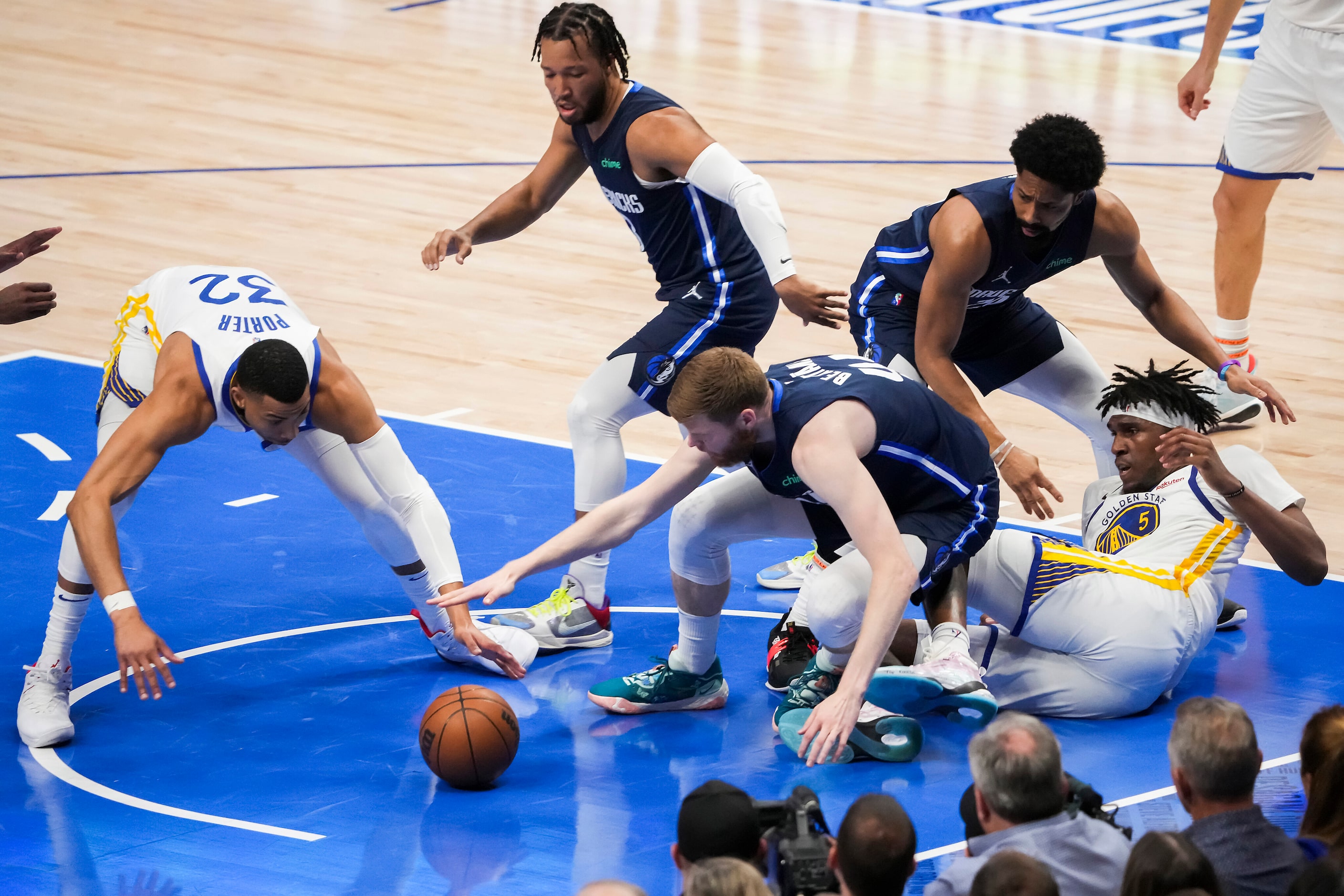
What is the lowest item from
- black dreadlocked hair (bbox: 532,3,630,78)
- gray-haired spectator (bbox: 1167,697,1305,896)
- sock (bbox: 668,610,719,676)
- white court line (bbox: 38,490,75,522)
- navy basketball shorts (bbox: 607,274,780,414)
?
white court line (bbox: 38,490,75,522)

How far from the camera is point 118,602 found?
5.30 m

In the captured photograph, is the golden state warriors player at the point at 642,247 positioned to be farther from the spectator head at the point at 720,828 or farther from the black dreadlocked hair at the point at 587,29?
the spectator head at the point at 720,828

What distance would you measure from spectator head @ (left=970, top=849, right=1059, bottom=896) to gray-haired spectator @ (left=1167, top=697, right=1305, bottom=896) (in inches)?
23.1

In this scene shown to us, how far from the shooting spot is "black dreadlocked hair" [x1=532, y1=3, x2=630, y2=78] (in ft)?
21.4

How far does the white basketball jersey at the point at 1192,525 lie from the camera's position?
20.0 ft

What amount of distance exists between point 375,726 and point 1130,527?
2.94 meters

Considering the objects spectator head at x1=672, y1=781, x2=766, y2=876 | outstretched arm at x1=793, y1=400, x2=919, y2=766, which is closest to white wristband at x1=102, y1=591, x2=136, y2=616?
outstretched arm at x1=793, y1=400, x2=919, y2=766

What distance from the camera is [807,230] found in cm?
1205

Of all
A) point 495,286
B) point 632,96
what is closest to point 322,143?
point 495,286

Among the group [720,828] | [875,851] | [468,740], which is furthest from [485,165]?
[875,851]

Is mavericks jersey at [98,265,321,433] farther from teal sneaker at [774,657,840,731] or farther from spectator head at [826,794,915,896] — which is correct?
spectator head at [826,794,915,896]

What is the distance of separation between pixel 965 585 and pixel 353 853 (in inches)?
90.1

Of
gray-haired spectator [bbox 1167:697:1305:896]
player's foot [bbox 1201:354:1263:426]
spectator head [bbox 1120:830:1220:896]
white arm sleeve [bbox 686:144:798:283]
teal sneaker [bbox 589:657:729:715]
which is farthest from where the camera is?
player's foot [bbox 1201:354:1263:426]

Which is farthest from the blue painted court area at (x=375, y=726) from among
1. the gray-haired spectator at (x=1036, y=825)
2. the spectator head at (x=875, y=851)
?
the spectator head at (x=875, y=851)
